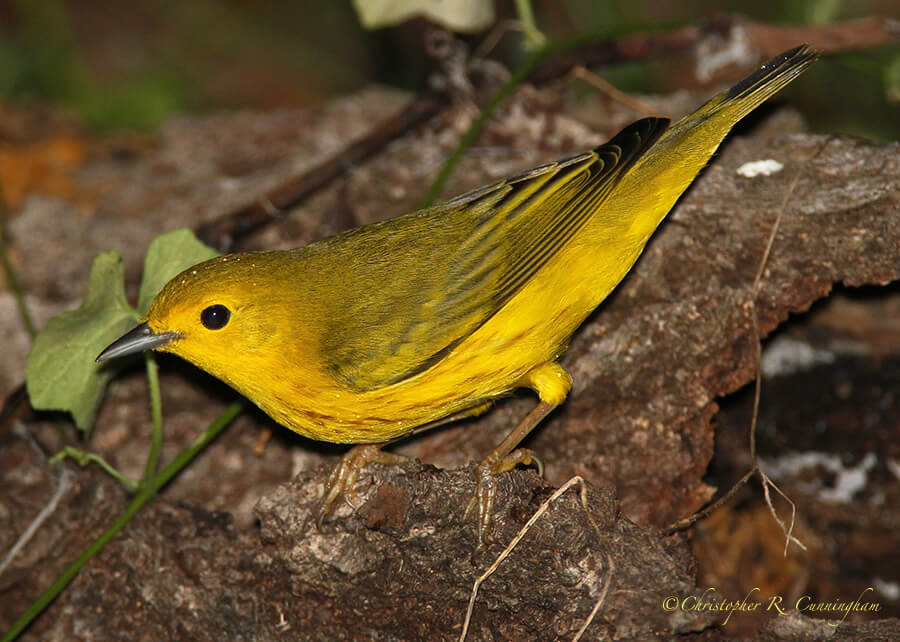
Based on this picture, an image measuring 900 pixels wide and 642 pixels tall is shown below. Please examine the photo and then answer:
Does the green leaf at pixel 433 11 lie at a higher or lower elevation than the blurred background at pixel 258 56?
higher

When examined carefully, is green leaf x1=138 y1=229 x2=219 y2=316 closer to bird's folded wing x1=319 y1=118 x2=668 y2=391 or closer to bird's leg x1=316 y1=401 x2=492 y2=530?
bird's folded wing x1=319 y1=118 x2=668 y2=391

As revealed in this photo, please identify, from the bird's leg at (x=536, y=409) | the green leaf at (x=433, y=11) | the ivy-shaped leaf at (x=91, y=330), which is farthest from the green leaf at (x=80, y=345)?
the green leaf at (x=433, y=11)

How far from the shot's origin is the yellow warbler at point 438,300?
3.44m

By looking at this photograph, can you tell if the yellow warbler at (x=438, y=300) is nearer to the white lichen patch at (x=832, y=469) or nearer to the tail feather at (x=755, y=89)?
the tail feather at (x=755, y=89)

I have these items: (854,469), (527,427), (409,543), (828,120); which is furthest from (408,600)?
(828,120)

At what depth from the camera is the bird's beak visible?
3.44 m

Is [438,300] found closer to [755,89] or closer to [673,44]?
[755,89]

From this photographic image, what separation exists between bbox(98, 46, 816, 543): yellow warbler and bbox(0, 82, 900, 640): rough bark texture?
28 centimetres

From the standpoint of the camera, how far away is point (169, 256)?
155 inches

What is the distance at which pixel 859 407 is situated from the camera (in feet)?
14.4

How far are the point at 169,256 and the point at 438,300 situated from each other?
122 centimetres

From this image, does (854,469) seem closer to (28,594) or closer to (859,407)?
(859,407)

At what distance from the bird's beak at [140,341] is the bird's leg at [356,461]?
0.80 meters

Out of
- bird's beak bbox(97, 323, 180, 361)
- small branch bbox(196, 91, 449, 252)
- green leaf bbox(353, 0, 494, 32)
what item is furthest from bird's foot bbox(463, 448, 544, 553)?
green leaf bbox(353, 0, 494, 32)
